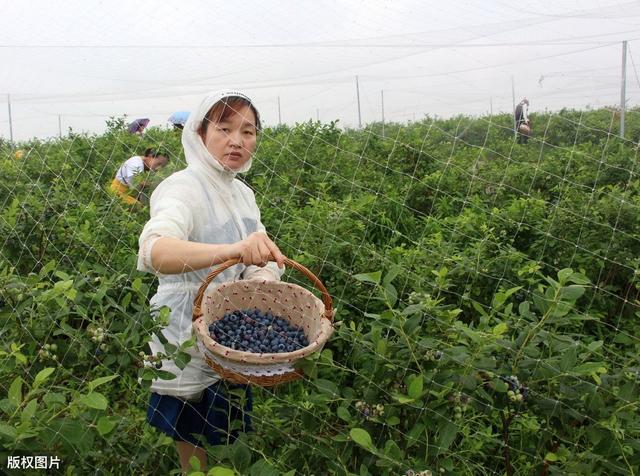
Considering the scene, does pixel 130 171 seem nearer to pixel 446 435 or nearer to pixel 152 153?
pixel 152 153

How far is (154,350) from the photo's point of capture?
5.37ft

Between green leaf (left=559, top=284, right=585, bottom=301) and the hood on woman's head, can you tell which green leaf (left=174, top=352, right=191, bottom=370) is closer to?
the hood on woman's head

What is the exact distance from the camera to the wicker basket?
4.60ft

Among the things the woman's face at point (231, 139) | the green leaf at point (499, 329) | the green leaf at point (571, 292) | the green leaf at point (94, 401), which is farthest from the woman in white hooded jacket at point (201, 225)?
the green leaf at point (571, 292)

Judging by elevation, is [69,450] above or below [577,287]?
below

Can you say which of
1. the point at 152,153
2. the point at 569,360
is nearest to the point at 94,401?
the point at 569,360

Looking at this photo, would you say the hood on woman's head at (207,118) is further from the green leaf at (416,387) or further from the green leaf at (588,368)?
the green leaf at (588,368)

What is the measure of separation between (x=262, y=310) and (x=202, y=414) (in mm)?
334

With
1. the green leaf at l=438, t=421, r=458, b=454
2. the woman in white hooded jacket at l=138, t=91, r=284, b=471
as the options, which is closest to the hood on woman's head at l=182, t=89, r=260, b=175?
the woman in white hooded jacket at l=138, t=91, r=284, b=471

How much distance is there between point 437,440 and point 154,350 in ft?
2.52

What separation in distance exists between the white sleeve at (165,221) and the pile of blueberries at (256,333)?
25 centimetres

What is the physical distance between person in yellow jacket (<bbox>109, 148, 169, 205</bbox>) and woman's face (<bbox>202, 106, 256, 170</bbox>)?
1976 millimetres

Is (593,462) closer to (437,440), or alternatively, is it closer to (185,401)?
(437,440)

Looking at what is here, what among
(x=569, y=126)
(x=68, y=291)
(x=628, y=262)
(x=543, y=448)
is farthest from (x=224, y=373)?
(x=569, y=126)
